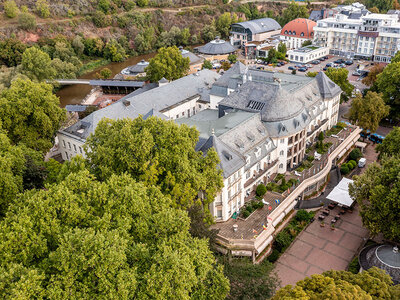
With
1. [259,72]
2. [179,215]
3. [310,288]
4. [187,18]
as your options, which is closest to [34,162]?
[179,215]

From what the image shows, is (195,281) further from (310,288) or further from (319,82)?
(319,82)

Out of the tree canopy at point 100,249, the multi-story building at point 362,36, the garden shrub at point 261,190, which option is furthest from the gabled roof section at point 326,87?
the multi-story building at point 362,36

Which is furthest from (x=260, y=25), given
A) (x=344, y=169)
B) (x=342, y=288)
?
(x=342, y=288)

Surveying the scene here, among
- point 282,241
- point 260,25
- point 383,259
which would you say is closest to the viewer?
point 383,259

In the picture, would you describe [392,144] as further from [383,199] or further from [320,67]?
[320,67]

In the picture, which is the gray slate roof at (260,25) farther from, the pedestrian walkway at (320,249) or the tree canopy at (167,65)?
the pedestrian walkway at (320,249)

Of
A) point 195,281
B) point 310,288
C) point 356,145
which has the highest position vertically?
point 195,281
